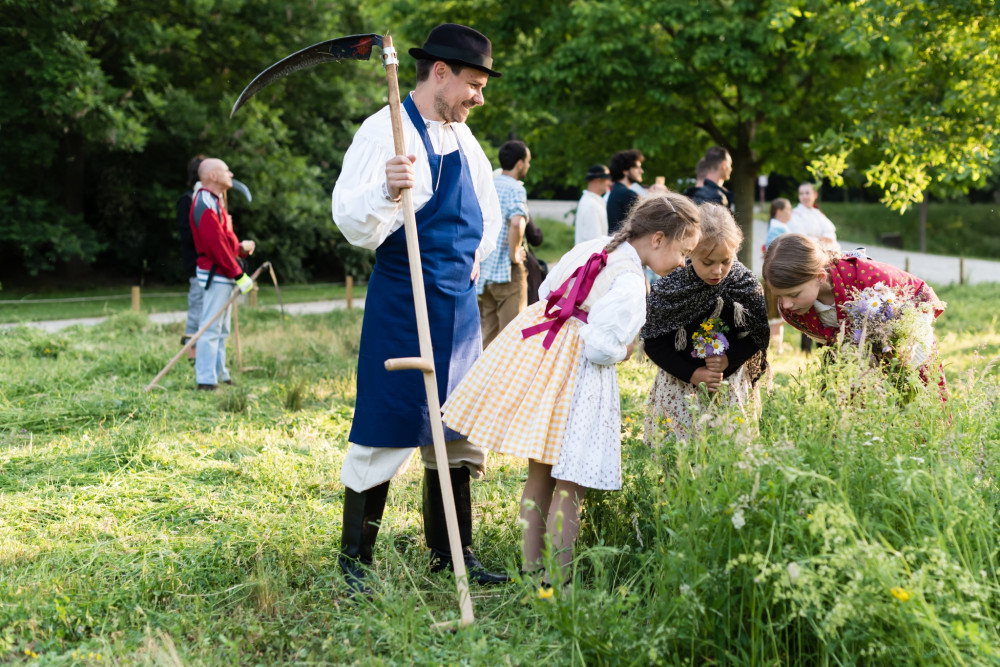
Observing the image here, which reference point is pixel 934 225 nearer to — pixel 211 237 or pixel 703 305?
pixel 211 237

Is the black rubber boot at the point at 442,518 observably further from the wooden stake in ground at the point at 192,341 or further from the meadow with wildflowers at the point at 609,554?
the wooden stake in ground at the point at 192,341

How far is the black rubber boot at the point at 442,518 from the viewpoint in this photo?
3.63 m

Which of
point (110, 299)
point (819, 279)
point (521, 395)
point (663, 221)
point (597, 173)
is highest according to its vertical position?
point (597, 173)

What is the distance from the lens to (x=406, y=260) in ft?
11.1

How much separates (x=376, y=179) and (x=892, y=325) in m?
2.13

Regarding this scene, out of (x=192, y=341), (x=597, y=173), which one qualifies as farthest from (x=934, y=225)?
(x=192, y=341)

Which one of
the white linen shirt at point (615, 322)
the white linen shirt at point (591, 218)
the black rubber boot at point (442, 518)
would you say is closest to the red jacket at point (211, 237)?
the white linen shirt at point (591, 218)

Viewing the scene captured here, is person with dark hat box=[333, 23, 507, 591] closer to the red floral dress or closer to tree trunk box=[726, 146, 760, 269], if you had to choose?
the red floral dress

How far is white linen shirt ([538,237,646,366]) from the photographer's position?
318 cm

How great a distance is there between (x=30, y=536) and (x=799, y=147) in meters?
14.9

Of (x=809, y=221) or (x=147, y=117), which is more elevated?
(x=147, y=117)

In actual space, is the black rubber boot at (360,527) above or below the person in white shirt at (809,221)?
below

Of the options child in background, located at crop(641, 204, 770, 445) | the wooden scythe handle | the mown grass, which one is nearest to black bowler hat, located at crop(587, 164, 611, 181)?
child in background, located at crop(641, 204, 770, 445)

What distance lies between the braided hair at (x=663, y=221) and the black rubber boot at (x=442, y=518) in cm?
116
